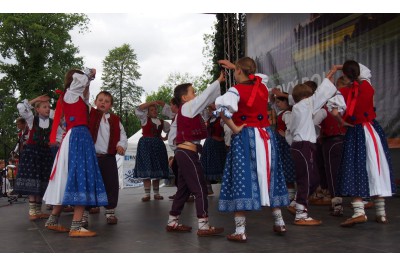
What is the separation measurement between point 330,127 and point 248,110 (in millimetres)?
1771

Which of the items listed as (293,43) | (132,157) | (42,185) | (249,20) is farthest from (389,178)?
(132,157)

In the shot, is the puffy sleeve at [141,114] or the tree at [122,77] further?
the tree at [122,77]

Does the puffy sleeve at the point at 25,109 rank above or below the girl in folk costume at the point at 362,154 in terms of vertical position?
above

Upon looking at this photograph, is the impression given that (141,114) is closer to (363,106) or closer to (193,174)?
(193,174)

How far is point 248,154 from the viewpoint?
3471 millimetres

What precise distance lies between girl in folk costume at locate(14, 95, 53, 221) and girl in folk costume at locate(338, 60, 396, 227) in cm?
298

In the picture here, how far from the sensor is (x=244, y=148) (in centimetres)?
347

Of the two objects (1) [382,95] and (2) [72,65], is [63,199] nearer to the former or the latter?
(1) [382,95]

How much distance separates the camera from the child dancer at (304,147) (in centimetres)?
418

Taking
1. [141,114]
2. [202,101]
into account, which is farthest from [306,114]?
[141,114]

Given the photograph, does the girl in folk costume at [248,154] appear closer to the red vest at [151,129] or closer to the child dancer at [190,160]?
the child dancer at [190,160]

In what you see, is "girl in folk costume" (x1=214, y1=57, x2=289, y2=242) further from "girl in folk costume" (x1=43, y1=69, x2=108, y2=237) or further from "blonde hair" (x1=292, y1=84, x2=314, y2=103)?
"girl in folk costume" (x1=43, y1=69, x2=108, y2=237)

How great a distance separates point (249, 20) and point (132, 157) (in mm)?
5527

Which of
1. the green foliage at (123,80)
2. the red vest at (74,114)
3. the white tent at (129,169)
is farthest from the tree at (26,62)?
the red vest at (74,114)
